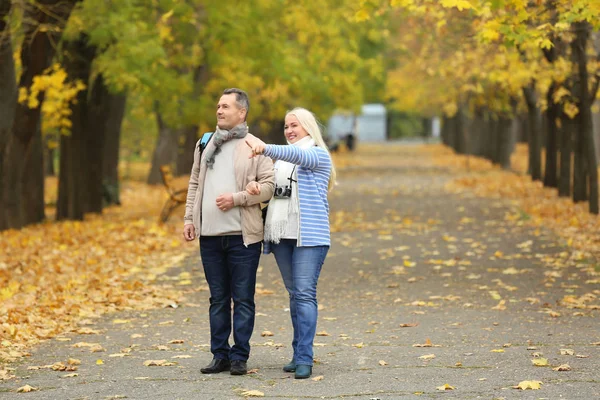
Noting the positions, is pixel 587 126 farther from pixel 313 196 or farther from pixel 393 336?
pixel 313 196

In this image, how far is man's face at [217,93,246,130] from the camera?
25.0 ft

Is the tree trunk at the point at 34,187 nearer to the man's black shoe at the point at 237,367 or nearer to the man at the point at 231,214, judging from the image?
the man at the point at 231,214

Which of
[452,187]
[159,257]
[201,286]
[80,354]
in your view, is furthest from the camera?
[452,187]

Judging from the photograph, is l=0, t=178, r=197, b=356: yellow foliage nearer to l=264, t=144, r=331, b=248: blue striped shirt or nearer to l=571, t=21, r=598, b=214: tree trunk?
l=264, t=144, r=331, b=248: blue striped shirt

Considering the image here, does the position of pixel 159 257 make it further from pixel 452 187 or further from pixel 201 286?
pixel 452 187

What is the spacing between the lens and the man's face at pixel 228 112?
7.63 meters

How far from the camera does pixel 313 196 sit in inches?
305

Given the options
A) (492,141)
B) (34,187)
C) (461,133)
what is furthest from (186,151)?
(461,133)

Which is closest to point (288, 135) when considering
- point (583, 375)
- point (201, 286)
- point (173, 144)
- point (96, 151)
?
point (583, 375)

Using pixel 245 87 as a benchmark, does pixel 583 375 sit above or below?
below

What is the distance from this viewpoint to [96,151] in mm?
25188

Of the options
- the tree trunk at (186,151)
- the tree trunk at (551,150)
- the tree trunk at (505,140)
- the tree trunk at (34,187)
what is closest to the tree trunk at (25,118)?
the tree trunk at (34,187)

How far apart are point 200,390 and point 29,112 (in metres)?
14.2

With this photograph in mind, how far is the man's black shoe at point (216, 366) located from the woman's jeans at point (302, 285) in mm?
510
